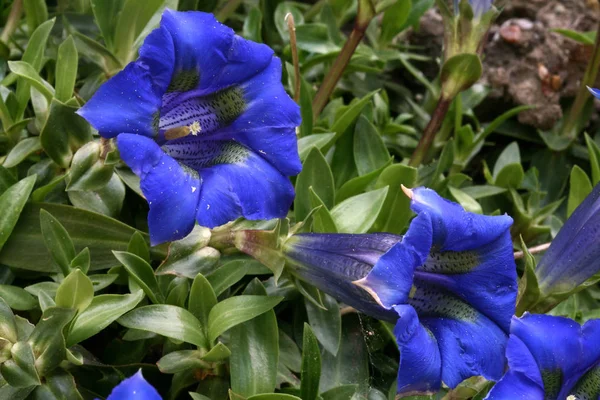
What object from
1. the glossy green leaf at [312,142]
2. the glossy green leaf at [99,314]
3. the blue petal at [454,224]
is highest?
the blue petal at [454,224]

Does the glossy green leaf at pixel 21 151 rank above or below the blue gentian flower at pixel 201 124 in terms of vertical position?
below

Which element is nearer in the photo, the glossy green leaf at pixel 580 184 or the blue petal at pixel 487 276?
the blue petal at pixel 487 276

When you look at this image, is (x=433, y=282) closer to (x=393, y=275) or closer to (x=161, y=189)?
(x=393, y=275)

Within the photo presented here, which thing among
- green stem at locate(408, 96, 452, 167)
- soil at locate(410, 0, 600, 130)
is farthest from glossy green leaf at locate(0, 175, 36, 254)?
soil at locate(410, 0, 600, 130)

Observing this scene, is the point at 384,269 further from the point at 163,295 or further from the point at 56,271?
the point at 56,271

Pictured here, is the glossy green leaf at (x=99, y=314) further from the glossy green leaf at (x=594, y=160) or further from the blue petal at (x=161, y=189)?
the glossy green leaf at (x=594, y=160)

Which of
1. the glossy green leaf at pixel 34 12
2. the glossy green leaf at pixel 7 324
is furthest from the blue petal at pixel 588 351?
the glossy green leaf at pixel 34 12
